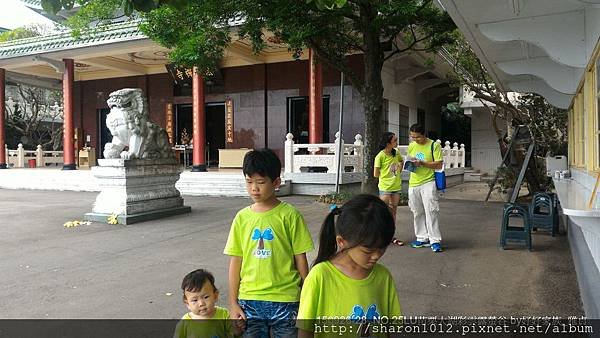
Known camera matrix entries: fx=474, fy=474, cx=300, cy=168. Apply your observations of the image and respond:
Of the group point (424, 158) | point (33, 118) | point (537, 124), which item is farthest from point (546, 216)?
point (33, 118)

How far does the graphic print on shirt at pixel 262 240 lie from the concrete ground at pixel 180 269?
172 centimetres

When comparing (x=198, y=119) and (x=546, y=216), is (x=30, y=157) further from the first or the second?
(x=546, y=216)

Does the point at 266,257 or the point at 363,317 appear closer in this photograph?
the point at 363,317

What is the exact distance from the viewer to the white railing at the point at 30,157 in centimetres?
2028

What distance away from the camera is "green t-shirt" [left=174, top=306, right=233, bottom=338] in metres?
2.14

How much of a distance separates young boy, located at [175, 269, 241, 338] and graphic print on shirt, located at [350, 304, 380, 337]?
77 centimetres

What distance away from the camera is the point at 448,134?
25.7m

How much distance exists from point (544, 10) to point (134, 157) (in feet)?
22.6

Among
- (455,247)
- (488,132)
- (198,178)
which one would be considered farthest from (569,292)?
(488,132)

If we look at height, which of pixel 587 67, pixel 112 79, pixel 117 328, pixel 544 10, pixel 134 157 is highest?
pixel 112 79

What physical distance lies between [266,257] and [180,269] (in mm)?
3017

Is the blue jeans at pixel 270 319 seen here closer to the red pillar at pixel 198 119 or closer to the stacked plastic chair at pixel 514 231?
the stacked plastic chair at pixel 514 231

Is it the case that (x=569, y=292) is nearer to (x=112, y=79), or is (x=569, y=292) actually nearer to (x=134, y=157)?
(x=134, y=157)

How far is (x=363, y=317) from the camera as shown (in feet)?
5.44
